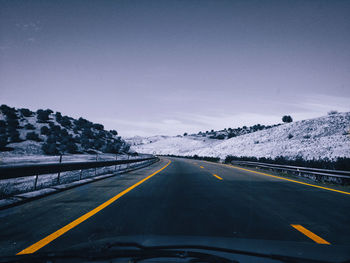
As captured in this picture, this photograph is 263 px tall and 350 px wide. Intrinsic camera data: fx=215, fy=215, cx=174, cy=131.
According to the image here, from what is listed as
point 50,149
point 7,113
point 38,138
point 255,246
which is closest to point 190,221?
point 255,246

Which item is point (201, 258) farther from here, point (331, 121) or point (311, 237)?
point (331, 121)

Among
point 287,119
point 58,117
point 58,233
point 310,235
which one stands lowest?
point 58,233

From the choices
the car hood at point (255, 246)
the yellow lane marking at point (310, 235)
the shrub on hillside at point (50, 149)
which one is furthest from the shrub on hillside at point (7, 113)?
the yellow lane marking at point (310, 235)

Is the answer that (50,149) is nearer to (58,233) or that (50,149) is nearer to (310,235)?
(58,233)

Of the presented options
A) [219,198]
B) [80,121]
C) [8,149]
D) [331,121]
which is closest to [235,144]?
[331,121]

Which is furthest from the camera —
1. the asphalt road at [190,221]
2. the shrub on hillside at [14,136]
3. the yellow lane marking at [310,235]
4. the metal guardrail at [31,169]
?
the shrub on hillside at [14,136]

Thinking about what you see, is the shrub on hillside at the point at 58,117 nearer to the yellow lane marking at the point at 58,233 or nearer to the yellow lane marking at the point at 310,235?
the yellow lane marking at the point at 58,233

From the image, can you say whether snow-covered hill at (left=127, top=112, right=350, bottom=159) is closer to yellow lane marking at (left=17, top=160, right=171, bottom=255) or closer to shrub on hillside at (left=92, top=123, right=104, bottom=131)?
shrub on hillside at (left=92, top=123, right=104, bottom=131)

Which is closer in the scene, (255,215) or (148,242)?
(148,242)

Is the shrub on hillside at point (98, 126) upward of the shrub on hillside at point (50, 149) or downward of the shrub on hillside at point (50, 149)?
upward

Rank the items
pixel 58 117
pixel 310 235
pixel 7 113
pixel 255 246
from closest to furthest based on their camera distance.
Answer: pixel 255 246 → pixel 310 235 → pixel 7 113 → pixel 58 117

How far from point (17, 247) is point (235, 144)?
2812 inches

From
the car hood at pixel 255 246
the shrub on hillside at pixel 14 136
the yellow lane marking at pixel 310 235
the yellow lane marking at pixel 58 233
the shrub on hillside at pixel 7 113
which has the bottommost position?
the yellow lane marking at pixel 58 233

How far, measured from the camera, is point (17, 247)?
2.88 m
